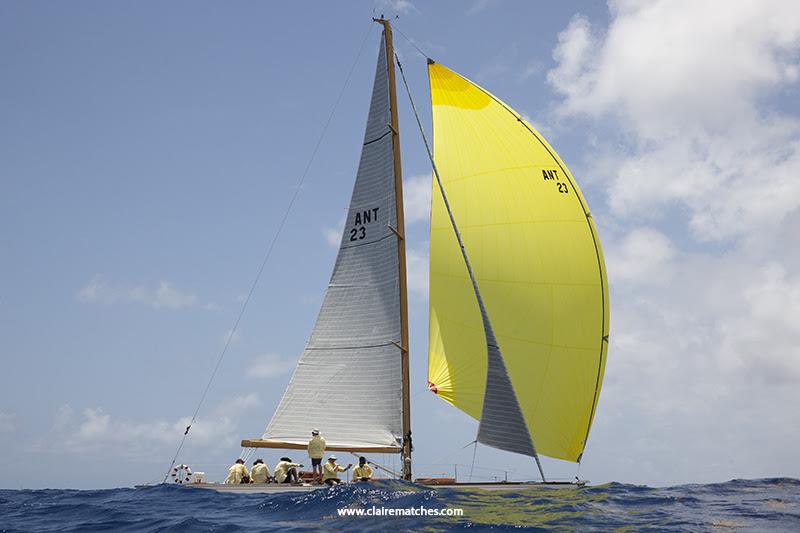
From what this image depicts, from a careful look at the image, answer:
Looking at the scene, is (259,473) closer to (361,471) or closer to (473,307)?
(361,471)

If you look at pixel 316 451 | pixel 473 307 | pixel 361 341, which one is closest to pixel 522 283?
pixel 473 307

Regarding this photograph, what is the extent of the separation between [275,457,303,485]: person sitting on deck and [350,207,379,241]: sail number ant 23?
7451 mm

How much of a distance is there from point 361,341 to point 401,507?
679 centimetres

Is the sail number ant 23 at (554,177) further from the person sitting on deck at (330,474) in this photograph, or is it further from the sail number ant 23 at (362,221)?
the person sitting on deck at (330,474)

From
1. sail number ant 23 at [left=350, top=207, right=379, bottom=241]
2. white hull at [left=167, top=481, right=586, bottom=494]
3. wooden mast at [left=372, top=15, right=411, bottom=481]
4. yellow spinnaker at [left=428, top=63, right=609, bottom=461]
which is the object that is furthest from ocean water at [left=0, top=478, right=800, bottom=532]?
sail number ant 23 at [left=350, top=207, right=379, bottom=241]

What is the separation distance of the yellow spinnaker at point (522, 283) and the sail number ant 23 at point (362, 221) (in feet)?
6.62

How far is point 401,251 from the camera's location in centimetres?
2170

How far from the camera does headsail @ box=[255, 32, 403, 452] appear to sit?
2055 cm

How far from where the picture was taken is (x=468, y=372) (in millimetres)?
20453

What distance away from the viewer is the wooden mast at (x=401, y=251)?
20.3m

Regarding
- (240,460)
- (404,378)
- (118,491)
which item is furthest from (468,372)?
(118,491)

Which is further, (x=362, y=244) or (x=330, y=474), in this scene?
(x=362, y=244)

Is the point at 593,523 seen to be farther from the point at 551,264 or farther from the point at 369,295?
the point at 369,295

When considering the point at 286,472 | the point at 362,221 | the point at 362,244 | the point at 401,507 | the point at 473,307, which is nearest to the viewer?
the point at 401,507
